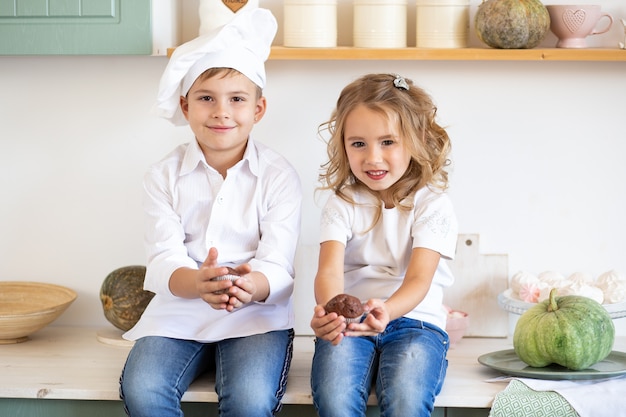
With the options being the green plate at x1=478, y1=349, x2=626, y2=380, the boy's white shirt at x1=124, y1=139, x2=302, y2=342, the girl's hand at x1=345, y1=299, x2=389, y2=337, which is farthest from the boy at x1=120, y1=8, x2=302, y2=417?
the green plate at x1=478, y1=349, x2=626, y2=380

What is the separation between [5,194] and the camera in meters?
2.60

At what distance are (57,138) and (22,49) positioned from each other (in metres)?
0.36

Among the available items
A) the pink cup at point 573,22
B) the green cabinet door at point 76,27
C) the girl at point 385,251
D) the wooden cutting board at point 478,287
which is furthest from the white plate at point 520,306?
the green cabinet door at point 76,27

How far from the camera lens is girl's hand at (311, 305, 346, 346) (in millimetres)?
1879

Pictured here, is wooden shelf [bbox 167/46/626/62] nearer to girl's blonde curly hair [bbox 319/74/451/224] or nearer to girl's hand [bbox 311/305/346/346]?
girl's blonde curly hair [bbox 319/74/451/224]

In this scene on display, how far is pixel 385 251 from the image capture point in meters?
2.17

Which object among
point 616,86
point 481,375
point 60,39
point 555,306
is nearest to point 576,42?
point 616,86

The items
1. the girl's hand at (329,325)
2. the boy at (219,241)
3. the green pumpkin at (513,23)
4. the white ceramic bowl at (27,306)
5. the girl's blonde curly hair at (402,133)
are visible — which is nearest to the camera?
the girl's hand at (329,325)

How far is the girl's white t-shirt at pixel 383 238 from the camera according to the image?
2.14 meters

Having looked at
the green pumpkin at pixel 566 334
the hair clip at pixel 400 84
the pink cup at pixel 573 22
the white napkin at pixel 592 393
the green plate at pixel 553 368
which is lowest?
the white napkin at pixel 592 393

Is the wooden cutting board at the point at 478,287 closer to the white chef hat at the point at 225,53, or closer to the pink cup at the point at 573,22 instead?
the pink cup at the point at 573,22

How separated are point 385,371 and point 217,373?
1.18 ft

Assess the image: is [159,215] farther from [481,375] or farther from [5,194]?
[481,375]

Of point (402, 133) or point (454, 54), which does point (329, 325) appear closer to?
point (402, 133)
